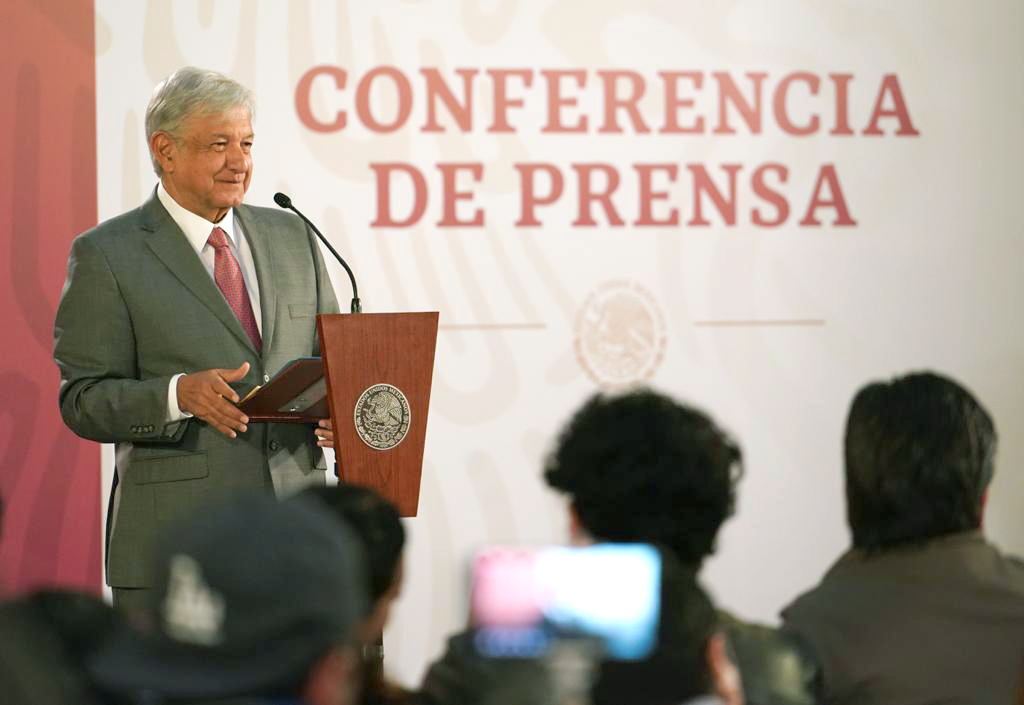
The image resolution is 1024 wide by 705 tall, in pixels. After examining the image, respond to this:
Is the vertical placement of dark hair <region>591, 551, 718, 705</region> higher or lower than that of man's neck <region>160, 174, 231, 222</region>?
lower

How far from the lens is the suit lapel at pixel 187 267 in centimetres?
341

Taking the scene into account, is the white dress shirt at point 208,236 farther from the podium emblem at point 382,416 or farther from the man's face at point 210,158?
the podium emblem at point 382,416

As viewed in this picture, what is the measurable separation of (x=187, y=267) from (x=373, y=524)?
65.3 inches

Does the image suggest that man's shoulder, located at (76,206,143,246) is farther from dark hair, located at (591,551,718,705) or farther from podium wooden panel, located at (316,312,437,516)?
dark hair, located at (591,551,718,705)

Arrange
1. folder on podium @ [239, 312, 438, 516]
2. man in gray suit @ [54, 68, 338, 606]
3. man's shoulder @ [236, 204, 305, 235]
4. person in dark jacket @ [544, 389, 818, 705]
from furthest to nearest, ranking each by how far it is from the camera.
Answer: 1. man's shoulder @ [236, 204, 305, 235]
2. man in gray suit @ [54, 68, 338, 606]
3. folder on podium @ [239, 312, 438, 516]
4. person in dark jacket @ [544, 389, 818, 705]

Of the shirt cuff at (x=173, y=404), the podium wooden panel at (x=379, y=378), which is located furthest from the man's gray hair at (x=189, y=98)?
the podium wooden panel at (x=379, y=378)

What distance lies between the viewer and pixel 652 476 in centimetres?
181

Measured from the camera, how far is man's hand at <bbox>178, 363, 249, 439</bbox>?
10.2 feet

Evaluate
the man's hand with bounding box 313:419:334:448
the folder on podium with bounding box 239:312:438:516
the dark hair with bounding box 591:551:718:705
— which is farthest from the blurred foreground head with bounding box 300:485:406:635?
the man's hand with bounding box 313:419:334:448

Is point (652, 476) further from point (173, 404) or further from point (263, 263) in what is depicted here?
point (263, 263)

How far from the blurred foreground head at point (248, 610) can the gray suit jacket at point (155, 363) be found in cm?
213

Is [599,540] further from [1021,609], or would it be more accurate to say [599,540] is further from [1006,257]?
[1006,257]

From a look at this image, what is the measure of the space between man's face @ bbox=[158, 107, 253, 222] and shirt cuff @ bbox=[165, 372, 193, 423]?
0.49 m

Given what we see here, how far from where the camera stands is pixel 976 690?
2.05 m
